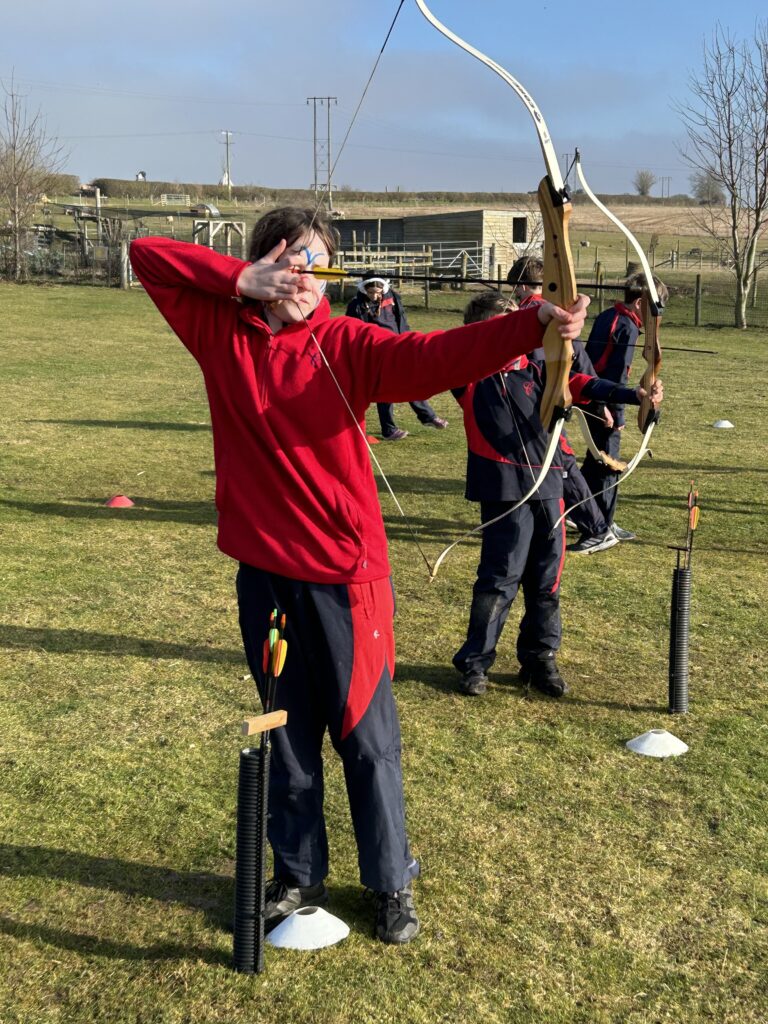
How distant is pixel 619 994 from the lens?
3016 millimetres

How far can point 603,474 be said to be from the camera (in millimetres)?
7965

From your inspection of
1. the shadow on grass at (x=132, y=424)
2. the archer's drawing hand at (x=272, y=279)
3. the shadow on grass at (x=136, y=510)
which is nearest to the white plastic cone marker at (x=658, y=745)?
the archer's drawing hand at (x=272, y=279)

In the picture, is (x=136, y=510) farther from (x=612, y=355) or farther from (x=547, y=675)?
(x=547, y=675)

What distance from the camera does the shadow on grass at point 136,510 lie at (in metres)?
8.22

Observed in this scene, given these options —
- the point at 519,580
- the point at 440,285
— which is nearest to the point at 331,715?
the point at 519,580

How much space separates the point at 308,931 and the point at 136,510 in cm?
567

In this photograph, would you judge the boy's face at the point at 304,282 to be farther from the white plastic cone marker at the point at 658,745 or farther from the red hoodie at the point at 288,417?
the white plastic cone marker at the point at 658,745

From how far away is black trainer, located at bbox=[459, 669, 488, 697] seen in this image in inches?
199

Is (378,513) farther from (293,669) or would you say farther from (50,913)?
(50,913)

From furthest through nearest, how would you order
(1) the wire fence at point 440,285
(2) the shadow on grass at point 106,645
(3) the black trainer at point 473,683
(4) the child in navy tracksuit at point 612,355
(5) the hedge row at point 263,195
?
(5) the hedge row at point 263,195, (1) the wire fence at point 440,285, (4) the child in navy tracksuit at point 612,355, (2) the shadow on grass at point 106,645, (3) the black trainer at point 473,683

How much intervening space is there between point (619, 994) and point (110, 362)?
16.4 m

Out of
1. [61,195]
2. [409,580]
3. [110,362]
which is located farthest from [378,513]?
[61,195]

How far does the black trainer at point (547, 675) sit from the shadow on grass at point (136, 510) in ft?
12.0

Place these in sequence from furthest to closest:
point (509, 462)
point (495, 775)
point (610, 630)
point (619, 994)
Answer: point (610, 630) → point (509, 462) → point (495, 775) → point (619, 994)
